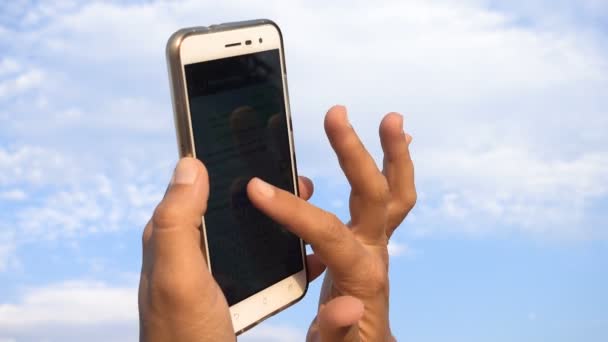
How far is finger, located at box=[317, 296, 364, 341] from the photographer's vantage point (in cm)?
270

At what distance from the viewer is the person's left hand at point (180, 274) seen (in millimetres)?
2279

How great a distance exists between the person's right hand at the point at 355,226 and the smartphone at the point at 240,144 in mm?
251

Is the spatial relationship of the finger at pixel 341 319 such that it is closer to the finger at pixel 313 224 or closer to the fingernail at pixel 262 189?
the finger at pixel 313 224

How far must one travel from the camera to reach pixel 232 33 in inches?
119

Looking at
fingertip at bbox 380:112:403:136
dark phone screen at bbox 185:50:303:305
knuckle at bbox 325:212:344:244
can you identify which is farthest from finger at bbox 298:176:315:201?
knuckle at bbox 325:212:344:244

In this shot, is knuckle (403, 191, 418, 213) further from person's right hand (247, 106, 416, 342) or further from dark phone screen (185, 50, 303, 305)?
dark phone screen (185, 50, 303, 305)

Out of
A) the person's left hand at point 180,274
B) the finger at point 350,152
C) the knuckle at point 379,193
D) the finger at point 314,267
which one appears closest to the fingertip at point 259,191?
the person's left hand at point 180,274

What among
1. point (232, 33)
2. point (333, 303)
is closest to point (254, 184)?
point (333, 303)

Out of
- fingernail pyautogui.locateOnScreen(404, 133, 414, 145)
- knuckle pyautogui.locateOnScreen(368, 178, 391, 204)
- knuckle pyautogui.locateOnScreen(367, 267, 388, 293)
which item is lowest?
knuckle pyautogui.locateOnScreen(367, 267, 388, 293)

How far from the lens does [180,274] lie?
2.27 meters

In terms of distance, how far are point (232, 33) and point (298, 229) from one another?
32.3 inches

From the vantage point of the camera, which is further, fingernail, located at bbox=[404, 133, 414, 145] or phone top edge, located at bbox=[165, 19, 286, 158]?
fingernail, located at bbox=[404, 133, 414, 145]

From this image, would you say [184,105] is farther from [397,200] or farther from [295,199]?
[397,200]

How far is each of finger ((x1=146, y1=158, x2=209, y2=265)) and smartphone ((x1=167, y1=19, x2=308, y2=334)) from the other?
1.09ft
